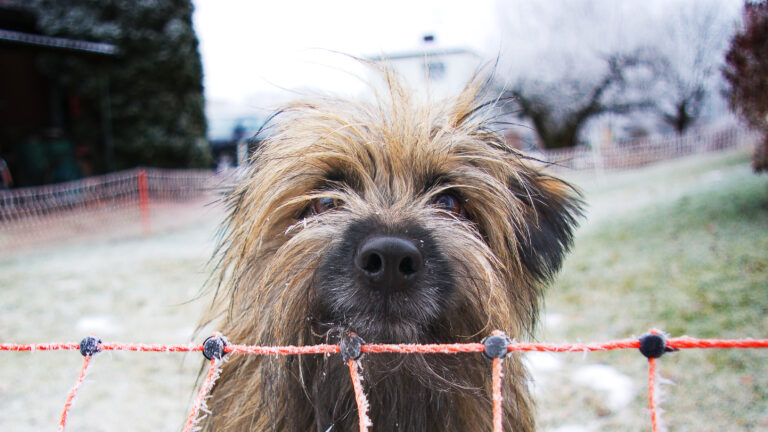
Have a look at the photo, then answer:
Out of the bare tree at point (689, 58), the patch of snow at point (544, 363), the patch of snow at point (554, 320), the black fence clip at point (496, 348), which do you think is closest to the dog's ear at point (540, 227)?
the black fence clip at point (496, 348)

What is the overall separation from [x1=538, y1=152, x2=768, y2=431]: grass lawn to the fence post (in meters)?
8.36

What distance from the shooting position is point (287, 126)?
2.13 metres

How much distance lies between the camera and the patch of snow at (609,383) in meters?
3.25

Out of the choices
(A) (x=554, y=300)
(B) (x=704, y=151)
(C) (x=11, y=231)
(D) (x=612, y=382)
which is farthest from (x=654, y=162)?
(C) (x=11, y=231)

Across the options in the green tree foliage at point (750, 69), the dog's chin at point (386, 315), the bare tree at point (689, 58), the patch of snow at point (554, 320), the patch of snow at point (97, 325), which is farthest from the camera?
the bare tree at point (689, 58)

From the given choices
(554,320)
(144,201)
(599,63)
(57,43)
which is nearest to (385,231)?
(554,320)

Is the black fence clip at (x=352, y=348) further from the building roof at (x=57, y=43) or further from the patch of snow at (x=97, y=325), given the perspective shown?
the building roof at (x=57, y=43)

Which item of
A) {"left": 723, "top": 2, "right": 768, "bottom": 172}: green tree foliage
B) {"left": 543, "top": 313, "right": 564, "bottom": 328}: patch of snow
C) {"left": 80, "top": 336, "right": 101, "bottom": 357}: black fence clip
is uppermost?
{"left": 723, "top": 2, "right": 768, "bottom": 172}: green tree foliage

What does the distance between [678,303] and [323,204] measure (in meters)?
3.76

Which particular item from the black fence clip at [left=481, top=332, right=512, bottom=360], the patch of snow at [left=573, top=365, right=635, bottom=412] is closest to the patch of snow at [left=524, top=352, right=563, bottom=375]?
the patch of snow at [left=573, top=365, right=635, bottom=412]

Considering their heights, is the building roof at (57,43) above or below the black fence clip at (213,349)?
above

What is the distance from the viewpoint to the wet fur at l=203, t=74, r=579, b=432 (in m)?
1.56

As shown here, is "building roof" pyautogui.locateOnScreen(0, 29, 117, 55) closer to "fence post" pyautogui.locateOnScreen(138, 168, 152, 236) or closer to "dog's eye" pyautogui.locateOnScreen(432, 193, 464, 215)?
"fence post" pyautogui.locateOnScreen(138, 168, 152, 236)

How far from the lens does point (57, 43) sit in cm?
1274
